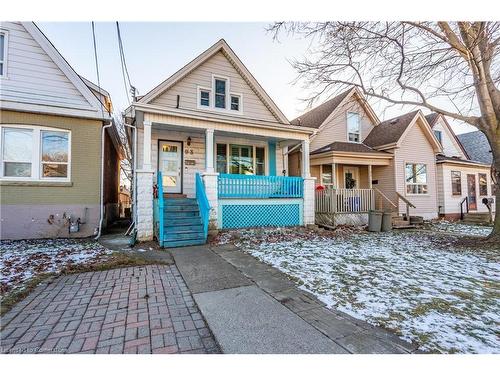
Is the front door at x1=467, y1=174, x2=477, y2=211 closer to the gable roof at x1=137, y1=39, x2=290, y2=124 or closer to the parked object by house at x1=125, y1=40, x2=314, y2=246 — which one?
the parked object by house at x1=125, y1=40, x2=314, y2=246

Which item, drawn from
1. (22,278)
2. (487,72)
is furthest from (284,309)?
(487,72)

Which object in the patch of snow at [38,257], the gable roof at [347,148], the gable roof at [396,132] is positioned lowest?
the patch of snow at [38,257]

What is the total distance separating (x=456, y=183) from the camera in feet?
52.6

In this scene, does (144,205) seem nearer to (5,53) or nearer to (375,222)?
(5,53)

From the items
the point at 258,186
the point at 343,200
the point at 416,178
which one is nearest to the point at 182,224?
the point at 258,186

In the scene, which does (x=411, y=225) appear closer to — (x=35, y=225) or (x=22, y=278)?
(x=22, y=278)

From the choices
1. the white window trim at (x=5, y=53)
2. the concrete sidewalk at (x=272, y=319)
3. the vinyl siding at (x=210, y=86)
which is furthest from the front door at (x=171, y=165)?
the concrete sidewalk at (x=272, y=319)

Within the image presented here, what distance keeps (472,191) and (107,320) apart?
21.4m

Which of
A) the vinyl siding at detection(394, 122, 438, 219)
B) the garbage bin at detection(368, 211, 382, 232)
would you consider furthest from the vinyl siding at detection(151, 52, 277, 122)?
→ the vinyl siding at detection(394, 122, 438, 219)

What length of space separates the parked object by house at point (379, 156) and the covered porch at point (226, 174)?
Result: 10.6ft

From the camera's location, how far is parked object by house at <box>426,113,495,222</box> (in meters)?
15.4

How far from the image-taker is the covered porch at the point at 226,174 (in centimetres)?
861

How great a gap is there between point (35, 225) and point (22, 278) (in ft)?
14.9

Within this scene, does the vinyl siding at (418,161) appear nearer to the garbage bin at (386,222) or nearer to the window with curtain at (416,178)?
the window with curtain at (416,178)
